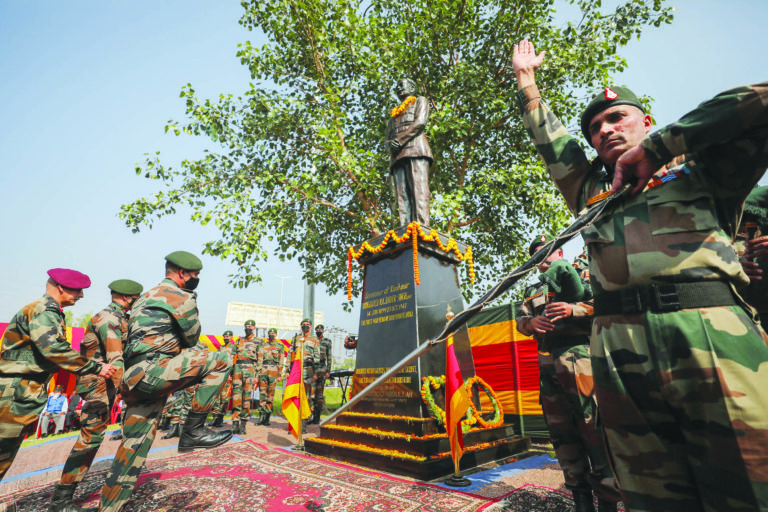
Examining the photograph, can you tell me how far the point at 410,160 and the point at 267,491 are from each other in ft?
16.0

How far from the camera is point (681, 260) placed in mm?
1179

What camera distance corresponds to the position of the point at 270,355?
1005 centimetres

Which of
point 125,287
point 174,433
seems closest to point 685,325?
point 125,287

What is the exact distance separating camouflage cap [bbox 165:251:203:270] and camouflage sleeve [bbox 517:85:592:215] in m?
2.76

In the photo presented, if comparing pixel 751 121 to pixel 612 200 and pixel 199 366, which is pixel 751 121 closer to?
pixel 612 200

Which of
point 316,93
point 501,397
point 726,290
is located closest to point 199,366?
point 726,290

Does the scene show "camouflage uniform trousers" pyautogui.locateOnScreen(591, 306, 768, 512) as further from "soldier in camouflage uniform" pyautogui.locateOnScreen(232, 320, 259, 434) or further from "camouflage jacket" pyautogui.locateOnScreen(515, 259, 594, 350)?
"soldier in camouflage uniform" pyautogui.locateOnScreen(232, 320, 259, 434)

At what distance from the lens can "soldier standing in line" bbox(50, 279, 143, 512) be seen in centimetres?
318

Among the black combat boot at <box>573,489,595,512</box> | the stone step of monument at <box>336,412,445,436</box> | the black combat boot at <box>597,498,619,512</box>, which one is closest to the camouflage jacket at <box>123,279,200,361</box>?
the stone step of monument at <box>336,412,445,436</box>

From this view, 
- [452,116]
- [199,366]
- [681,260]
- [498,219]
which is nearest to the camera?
[681,260]

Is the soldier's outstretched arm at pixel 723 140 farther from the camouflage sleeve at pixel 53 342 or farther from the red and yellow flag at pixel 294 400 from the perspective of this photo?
the red and yellow flag at pixel 294 400

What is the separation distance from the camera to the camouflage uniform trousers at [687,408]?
0.99 metres

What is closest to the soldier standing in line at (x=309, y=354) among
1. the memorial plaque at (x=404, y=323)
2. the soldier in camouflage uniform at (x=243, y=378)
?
the soldier in camouflage uniform at (x=243, y=378)

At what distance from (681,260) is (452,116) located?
29.8 feet
